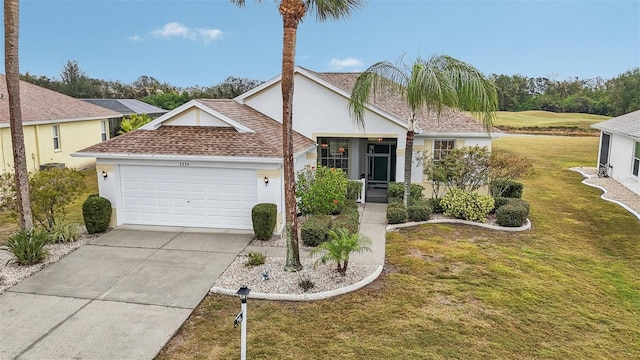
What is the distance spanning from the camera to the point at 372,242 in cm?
1277

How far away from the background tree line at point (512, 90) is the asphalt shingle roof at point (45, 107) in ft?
87.4

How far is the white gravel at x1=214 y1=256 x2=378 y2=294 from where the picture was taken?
9406 millimetres

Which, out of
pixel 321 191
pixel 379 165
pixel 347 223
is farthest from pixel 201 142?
pixel 379 165

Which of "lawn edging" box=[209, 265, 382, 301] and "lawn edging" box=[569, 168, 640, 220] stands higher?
"lawn edging" box=[569, 168, 640, 220]

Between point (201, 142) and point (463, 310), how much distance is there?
9459 mm

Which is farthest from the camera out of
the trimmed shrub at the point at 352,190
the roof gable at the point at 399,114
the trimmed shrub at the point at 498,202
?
the trimmed shrub at the point at 352,190

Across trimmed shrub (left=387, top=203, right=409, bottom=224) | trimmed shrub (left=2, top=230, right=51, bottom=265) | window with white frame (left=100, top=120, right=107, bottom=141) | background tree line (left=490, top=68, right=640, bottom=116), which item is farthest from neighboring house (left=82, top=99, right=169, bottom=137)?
background tree line (left=490, top=68, right=640, bottom=116)

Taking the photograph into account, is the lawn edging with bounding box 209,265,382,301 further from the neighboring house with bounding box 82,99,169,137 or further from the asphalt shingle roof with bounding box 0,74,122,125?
the neighboring house with bounding box 82,99,169,137

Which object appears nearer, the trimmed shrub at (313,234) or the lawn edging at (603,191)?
the trimmed shrub at (313,234)

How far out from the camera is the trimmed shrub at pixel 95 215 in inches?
514

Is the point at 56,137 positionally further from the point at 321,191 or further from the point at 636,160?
the point at 636,160

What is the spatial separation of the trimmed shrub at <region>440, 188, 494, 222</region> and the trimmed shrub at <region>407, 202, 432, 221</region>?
3.55 ft

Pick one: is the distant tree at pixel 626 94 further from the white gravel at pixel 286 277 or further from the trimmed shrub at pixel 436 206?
the white gravel at pixel 286 277

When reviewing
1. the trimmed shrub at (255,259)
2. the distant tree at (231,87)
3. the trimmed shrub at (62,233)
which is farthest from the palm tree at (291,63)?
the distant tree at (231,87)
